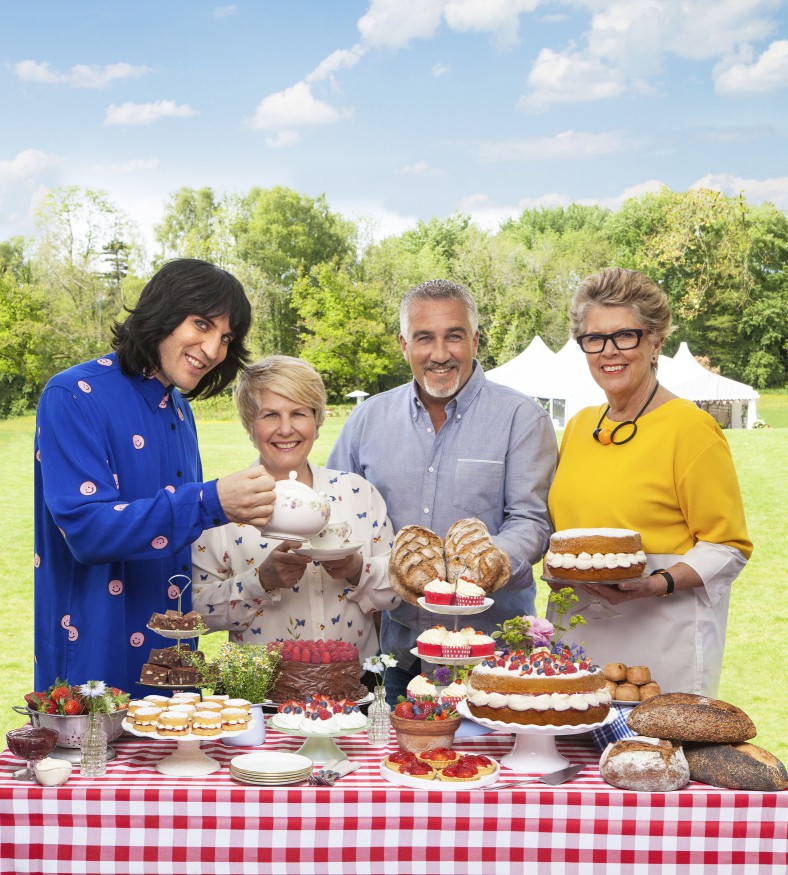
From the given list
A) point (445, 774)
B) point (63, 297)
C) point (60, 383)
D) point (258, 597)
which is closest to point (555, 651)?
point (445, 774)

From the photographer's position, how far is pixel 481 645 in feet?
9.62

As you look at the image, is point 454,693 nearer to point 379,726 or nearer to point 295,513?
point 379,726

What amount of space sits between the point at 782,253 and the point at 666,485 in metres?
32.9

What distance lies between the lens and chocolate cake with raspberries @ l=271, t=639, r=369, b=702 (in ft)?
9.43

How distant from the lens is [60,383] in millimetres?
2936

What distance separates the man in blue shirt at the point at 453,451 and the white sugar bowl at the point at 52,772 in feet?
4.72

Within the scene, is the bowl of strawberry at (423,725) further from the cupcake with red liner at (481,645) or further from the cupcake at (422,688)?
the cupcake with red liner at (481,645)

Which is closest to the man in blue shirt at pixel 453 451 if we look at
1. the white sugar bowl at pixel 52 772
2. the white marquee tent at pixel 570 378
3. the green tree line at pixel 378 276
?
the white sugar bowl at pixel 52 772

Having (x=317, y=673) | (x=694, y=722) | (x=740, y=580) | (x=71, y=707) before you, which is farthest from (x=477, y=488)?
(x=740, y=580)

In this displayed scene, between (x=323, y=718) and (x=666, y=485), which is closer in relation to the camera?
(x=323, y=718)

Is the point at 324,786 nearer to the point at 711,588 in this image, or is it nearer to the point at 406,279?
the point at 711,588

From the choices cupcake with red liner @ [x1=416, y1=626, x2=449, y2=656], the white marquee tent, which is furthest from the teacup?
the white marquee tent

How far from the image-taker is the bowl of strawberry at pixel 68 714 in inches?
103

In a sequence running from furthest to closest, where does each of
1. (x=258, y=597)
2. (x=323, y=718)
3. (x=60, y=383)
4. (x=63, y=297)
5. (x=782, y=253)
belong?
(x=782, y=253) < (x=63, y=297) < (x=258, y=597) < (x=60, y=383) < (x=323, y=718)
